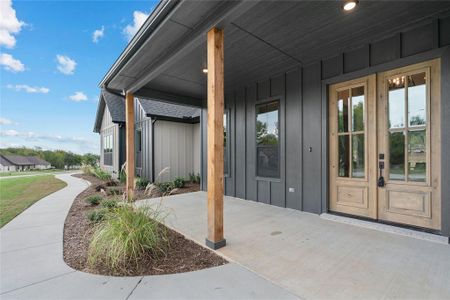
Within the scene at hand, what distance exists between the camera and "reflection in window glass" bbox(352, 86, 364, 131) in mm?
3953

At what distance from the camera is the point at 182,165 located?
1083 centimetres

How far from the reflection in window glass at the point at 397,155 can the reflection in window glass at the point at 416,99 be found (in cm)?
28

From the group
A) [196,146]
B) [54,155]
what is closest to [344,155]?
[196,146]

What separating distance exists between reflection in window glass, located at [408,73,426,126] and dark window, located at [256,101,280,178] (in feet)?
8.23

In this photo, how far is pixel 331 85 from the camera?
437cm

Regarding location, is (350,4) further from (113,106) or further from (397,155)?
(113,106)

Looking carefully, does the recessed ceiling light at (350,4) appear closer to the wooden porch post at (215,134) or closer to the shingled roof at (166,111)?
the wooden porch post at (215,134)

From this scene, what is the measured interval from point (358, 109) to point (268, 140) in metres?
2.14

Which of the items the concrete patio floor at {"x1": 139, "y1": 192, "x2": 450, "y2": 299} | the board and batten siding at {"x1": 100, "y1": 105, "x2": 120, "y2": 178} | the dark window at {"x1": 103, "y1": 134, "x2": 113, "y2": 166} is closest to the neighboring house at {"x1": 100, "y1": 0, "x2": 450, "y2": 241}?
the concrete patio floor at {"x1": 139, "y1": 192, "x2": 450, "y2": 299}

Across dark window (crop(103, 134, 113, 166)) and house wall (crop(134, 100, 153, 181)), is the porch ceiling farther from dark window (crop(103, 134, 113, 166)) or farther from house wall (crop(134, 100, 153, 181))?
dark window (crop(103, 134, 113, 166))

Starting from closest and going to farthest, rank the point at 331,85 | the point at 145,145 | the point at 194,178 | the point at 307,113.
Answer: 1. the point at 331,85
2. the point at 307,113
3. the point at 194,178
4. the point at 145,145

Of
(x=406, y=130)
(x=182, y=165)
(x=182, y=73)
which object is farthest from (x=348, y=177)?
(x=182, y=165)

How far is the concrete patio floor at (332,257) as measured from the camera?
201 centimetres

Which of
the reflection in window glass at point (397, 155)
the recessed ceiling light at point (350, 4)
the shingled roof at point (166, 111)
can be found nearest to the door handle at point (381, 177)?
the reflection in window glass at point (397, 155)
